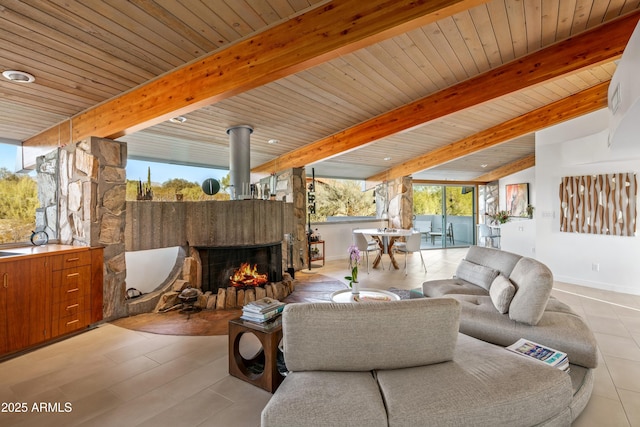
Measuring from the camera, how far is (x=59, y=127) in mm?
3727

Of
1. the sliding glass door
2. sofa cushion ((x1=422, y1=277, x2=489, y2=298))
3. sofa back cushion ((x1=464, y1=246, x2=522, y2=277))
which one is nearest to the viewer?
sofa back cushion ((x1=464, y1=246, x2=522, y2=277))

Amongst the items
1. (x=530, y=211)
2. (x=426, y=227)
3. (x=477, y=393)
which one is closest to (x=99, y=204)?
(x=477, y=393)

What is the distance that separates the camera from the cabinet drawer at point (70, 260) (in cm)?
309

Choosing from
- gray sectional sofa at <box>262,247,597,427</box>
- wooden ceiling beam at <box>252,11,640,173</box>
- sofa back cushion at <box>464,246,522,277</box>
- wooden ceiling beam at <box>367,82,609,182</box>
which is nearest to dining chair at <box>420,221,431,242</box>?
wooden ceiling beam at <box>367,82,609,182</box>

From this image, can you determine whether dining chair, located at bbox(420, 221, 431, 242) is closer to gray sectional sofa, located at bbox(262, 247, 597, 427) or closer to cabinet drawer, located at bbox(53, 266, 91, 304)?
gray sectional sofa, located at bbox(262, 247, 597, 427)

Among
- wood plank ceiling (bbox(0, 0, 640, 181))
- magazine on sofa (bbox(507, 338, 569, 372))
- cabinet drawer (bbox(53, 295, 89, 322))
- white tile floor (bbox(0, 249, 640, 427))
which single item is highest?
wood plank ceiling (bbox(0, 0, 640, 181))

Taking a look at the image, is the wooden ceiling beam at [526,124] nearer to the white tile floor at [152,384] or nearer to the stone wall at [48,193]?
the white tile floor at [152,384]

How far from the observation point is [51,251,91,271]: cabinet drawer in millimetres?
3094

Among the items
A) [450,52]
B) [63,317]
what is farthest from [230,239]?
[450,52]

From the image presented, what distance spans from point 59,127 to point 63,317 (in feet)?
7.30

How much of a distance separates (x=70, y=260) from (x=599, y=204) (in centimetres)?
740

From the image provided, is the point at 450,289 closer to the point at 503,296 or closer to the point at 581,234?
the point at 503,296

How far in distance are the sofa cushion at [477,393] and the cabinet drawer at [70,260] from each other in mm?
3287

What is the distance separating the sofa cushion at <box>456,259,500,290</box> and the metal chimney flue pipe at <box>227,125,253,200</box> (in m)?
3.12
